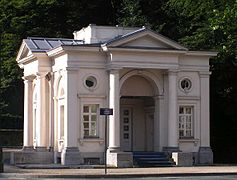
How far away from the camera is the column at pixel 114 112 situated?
35.2 m

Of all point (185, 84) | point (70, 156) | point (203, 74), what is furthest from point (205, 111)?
point (70, 156)

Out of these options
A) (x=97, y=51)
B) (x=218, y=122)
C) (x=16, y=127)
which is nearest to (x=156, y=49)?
(x=97, y=51)

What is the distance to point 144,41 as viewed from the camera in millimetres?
36625

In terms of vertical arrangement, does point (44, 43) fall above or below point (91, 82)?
above

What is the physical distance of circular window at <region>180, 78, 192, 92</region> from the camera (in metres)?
38.1

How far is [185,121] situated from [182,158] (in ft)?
10.9

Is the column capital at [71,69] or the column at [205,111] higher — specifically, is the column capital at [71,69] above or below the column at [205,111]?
above

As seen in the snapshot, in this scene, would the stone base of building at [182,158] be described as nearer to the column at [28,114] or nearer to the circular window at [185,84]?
the circular window at [185,84]

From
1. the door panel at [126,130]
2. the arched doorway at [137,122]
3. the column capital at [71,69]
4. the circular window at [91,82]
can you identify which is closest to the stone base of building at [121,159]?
the circular window at [91,82]

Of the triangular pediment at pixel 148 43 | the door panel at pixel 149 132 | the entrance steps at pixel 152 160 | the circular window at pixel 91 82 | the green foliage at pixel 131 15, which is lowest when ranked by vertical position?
the entrance steps at pixel 152 160

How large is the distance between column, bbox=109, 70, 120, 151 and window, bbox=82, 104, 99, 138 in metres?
1.14

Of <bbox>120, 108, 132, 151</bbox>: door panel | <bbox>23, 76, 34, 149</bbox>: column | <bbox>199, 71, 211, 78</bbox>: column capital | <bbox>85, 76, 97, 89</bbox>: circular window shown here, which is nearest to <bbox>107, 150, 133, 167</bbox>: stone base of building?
<bbox>85, 76, 97, 89</bbox>: circular window

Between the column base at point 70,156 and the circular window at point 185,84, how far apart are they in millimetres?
7353

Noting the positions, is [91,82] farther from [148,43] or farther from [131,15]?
[131,15]
